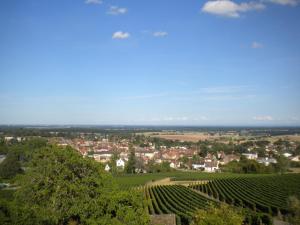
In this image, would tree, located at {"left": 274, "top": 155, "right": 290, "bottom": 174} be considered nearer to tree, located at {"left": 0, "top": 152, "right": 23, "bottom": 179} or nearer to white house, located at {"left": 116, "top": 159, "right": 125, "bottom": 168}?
white house, located at {"left": 116, "top": 159, "right": 125, "bottom": 168}

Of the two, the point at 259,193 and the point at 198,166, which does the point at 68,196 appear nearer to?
the point at 259,193

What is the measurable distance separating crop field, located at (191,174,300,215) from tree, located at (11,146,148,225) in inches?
782

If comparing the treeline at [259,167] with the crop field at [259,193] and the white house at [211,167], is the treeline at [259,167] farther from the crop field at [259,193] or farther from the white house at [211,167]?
the crop field at [259,193]

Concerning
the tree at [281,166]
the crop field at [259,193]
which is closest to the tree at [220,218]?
the crop field at [259,193]

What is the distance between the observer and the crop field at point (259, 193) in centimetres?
3553

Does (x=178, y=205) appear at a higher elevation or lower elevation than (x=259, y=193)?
higher

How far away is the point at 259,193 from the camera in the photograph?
44719 millimetres

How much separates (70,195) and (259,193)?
32.3 metres

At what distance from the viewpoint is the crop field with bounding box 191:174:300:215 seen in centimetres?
3553

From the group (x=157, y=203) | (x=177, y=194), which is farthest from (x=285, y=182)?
(x=157, y=203)

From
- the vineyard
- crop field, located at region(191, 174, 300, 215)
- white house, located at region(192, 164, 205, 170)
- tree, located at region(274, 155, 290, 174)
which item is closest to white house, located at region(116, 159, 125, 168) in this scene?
white house, located at region(192, 164, 205, 170)

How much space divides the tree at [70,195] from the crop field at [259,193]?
65.2ft

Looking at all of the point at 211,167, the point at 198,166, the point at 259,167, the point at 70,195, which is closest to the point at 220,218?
the point at 70,195

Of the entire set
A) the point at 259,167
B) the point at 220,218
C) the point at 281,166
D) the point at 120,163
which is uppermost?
the point at 220,218
